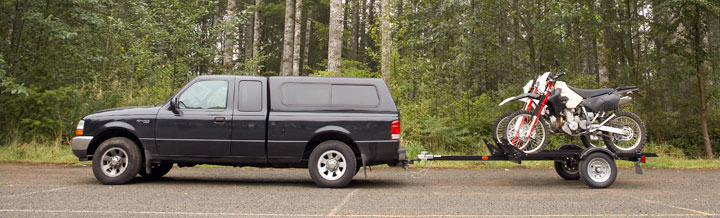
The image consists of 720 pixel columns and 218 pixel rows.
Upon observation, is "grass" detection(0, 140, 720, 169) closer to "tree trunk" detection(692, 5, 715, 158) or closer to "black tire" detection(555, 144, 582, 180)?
"black tire" detection(555, 144, 582, 180)

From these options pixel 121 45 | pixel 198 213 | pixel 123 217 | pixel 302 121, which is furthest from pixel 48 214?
pixel 121 45

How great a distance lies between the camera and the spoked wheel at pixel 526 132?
29.6 feet

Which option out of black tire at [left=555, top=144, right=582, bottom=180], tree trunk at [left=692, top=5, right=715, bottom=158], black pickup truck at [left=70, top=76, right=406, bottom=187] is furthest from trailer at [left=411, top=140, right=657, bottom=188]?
tree trunk at [left=692, top=5, right=715, bottom=158]

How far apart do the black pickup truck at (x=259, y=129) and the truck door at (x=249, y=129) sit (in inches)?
0.6

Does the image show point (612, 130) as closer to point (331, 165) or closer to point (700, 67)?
point (331, 165)

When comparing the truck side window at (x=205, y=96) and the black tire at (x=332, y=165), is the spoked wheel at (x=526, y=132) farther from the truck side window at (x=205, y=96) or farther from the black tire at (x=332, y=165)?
the truck side window at (x=205, y=96)

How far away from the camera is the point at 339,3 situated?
17531 mm

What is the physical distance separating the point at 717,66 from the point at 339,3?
11.7 metres

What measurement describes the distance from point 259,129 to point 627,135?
6.11 meters

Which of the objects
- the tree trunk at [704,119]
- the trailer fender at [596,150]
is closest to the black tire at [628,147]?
the trailer fender at [596,150]

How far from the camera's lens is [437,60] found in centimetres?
1700

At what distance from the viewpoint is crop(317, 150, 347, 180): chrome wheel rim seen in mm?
8703

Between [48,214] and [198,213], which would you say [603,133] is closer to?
[198,213]

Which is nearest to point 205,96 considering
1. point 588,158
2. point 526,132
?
point 526,132
